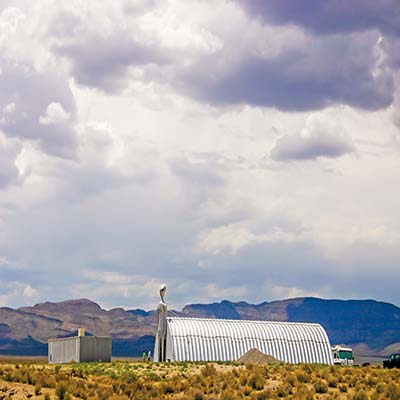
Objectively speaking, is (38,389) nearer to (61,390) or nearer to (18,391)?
(18,391)

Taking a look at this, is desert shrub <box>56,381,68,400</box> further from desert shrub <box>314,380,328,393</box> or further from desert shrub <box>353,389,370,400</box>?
desert shrub <box>353,389,370,400</box>

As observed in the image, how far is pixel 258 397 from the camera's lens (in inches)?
1761

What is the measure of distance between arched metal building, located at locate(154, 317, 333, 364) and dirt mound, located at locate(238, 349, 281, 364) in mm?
1904

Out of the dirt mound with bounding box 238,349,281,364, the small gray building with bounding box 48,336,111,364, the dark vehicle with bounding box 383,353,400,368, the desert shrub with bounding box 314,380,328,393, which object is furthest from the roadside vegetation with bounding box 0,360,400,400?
the dirt mound with bounding box 238,349,281,364

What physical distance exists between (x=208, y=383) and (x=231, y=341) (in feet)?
107

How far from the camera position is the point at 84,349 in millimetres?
70062

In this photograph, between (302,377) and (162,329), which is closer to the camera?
(302,377)

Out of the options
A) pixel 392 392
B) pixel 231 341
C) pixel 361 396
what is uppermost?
pixel 231 341

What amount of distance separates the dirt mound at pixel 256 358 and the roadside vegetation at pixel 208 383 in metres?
20.4

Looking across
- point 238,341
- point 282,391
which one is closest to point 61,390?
point 282,391

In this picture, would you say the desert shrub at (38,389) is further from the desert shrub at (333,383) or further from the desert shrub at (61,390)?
the desert shrub at (333,383)

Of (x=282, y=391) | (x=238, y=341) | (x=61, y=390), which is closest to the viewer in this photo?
(x=61, y=390)

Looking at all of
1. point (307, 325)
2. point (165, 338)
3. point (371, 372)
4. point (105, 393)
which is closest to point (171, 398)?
point (105, 393)

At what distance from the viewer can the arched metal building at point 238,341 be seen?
77.3m
